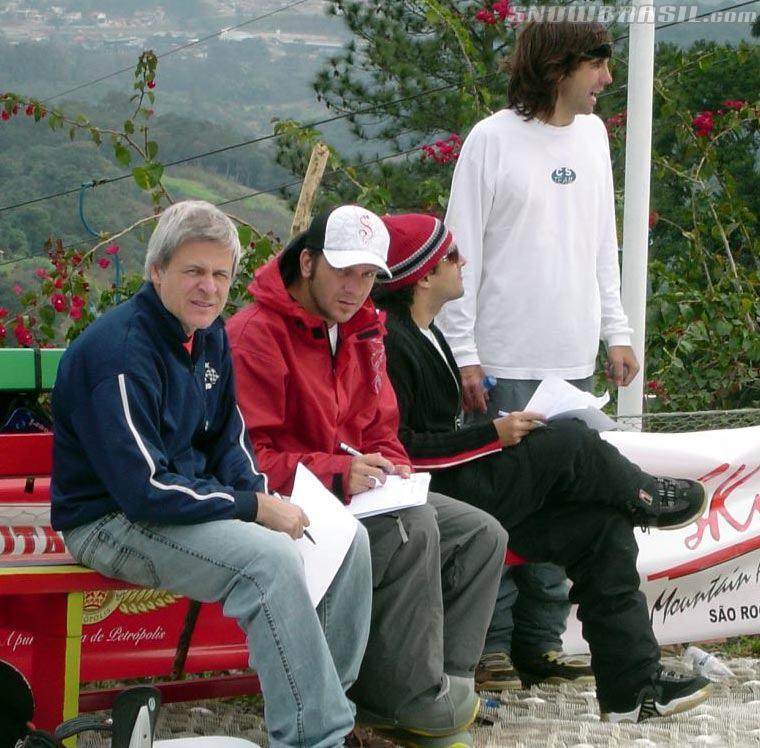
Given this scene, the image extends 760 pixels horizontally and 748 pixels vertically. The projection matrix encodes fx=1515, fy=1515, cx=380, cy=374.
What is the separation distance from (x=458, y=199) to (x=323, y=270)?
0.79 m

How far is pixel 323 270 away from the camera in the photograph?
4.05m

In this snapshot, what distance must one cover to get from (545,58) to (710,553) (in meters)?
1.78

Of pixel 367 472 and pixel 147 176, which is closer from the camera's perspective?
pixel 367 472

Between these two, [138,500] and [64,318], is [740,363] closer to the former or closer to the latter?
[64,318]

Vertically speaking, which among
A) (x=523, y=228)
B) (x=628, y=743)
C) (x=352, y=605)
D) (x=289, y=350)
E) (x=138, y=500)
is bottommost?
(x=628, y=743)

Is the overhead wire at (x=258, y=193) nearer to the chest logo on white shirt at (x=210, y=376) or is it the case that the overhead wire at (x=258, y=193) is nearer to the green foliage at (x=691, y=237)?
the chest logo on white shirt at (x=210, y=376)

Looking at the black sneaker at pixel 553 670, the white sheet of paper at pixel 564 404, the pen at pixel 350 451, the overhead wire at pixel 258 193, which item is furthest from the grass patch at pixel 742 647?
the overhead wire at pixel 258 193

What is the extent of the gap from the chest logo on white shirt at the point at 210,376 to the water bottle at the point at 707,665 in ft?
7.19

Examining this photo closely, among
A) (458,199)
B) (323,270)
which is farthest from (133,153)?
(323,270)

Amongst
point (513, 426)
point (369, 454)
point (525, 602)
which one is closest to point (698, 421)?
point (525, 602)

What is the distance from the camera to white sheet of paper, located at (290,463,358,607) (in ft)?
12.0

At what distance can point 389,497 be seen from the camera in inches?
156

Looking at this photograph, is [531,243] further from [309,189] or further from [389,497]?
[309,189]

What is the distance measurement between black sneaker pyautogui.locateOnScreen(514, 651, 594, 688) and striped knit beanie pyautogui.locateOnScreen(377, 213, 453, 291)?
4.29 ft
